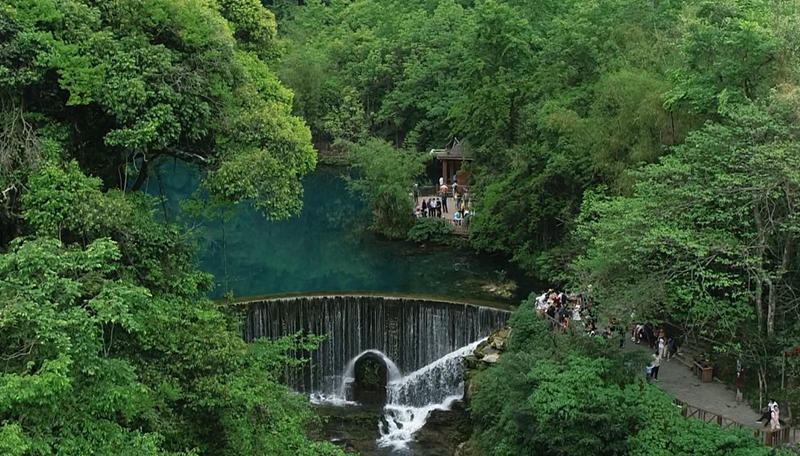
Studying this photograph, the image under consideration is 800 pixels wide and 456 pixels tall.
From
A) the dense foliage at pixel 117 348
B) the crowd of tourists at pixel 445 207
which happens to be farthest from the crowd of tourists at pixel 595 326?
the crowd of tourists at pixel 445 207

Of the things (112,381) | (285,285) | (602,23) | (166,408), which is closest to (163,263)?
(166,408)

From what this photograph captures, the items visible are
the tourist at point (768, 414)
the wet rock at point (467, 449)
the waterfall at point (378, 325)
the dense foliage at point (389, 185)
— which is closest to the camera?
the tourist at point (768, 414)

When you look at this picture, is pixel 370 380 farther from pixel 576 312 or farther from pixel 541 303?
pixel 576 312

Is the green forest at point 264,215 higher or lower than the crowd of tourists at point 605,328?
higher

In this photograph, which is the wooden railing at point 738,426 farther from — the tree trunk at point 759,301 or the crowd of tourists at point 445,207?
the crowd of tourists at point 445,207

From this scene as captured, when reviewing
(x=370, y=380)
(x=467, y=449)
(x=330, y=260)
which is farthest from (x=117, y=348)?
(x=330, y=260)

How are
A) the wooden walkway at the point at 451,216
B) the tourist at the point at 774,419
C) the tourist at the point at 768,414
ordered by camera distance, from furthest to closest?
the wooden walkway at the point at 451,216 → the tourist at the point at 768,414 → the tourist at the point at 774,419
